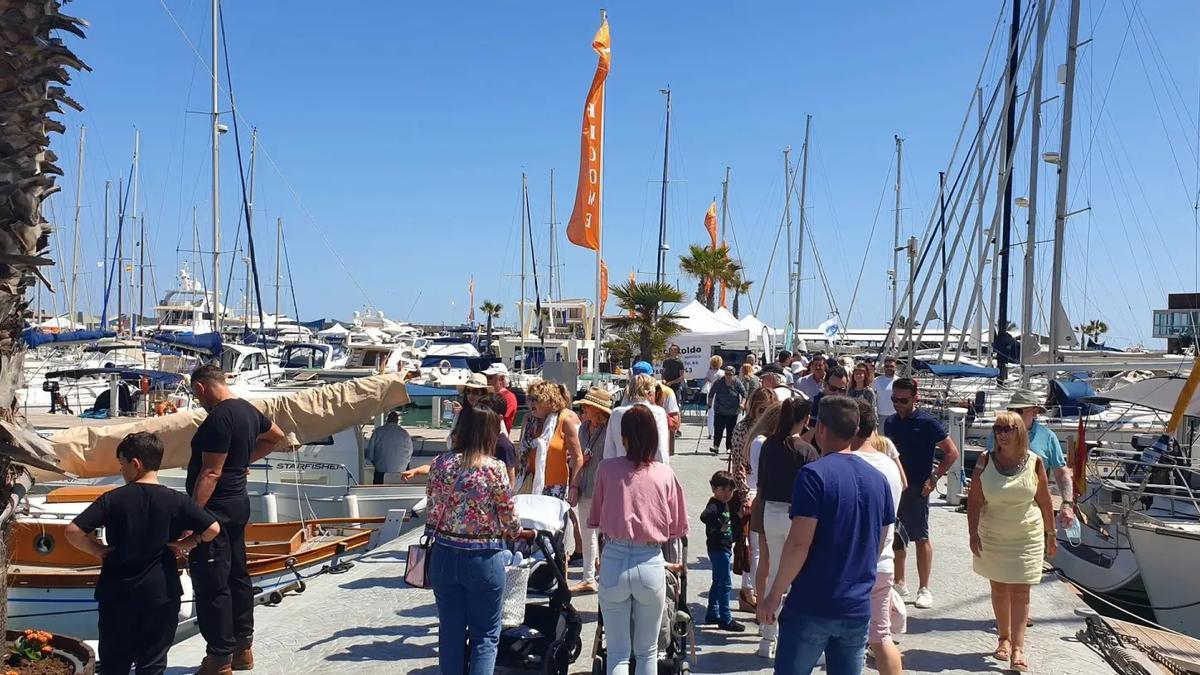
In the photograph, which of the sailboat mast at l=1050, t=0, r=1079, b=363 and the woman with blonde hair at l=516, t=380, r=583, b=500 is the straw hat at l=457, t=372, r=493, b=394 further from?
the sailboat mast at l=1050, t=0, r=1079, b=363

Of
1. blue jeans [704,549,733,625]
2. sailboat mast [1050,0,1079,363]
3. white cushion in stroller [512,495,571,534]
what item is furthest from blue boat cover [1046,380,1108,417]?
white cushion in stroller [512,495,571,534]

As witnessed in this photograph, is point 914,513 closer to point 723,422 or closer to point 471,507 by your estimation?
point 471,507

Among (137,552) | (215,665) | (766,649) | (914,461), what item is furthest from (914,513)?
(137,552)

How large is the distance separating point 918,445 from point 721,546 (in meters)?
1.76

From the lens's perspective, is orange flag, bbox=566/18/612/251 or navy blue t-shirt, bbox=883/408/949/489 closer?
navy blue t-shirt, bbox=883/408/949/489

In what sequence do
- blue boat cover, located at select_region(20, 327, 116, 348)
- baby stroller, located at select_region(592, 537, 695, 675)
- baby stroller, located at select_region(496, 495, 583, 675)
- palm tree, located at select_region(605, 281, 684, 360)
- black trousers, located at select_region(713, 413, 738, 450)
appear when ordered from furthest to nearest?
palm tree, located at select_region(605, 281, 684, 360) < blue boat cover, located at select_region(20, 327, 116, 348) < black trousers, located at select_region(713, 413, 738, 450) < baby stroller, located at select_region(496, 495, 583, 675) < baby stroller, located at select_region(592, 537, 695, 675)

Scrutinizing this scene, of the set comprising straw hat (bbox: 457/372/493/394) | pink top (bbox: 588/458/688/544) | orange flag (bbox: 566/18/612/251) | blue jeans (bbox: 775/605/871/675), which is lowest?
blue jeans (bbox: 775/605/871/675)

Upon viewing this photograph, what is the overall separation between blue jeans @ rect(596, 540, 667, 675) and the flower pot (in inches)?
114

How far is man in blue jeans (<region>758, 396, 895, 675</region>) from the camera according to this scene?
3.97m

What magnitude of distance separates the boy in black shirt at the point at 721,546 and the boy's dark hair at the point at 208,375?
314cm

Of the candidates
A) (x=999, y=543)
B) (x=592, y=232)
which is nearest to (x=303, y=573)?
(x=999, y=543)

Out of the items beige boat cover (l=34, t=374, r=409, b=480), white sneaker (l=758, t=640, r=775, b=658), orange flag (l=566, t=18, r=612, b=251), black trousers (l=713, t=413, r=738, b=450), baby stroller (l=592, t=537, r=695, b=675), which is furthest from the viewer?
orange flag (l=566, t=18, r=612, b=251)

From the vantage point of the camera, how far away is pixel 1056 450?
22.5 feet

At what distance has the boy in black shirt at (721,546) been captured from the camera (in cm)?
620
